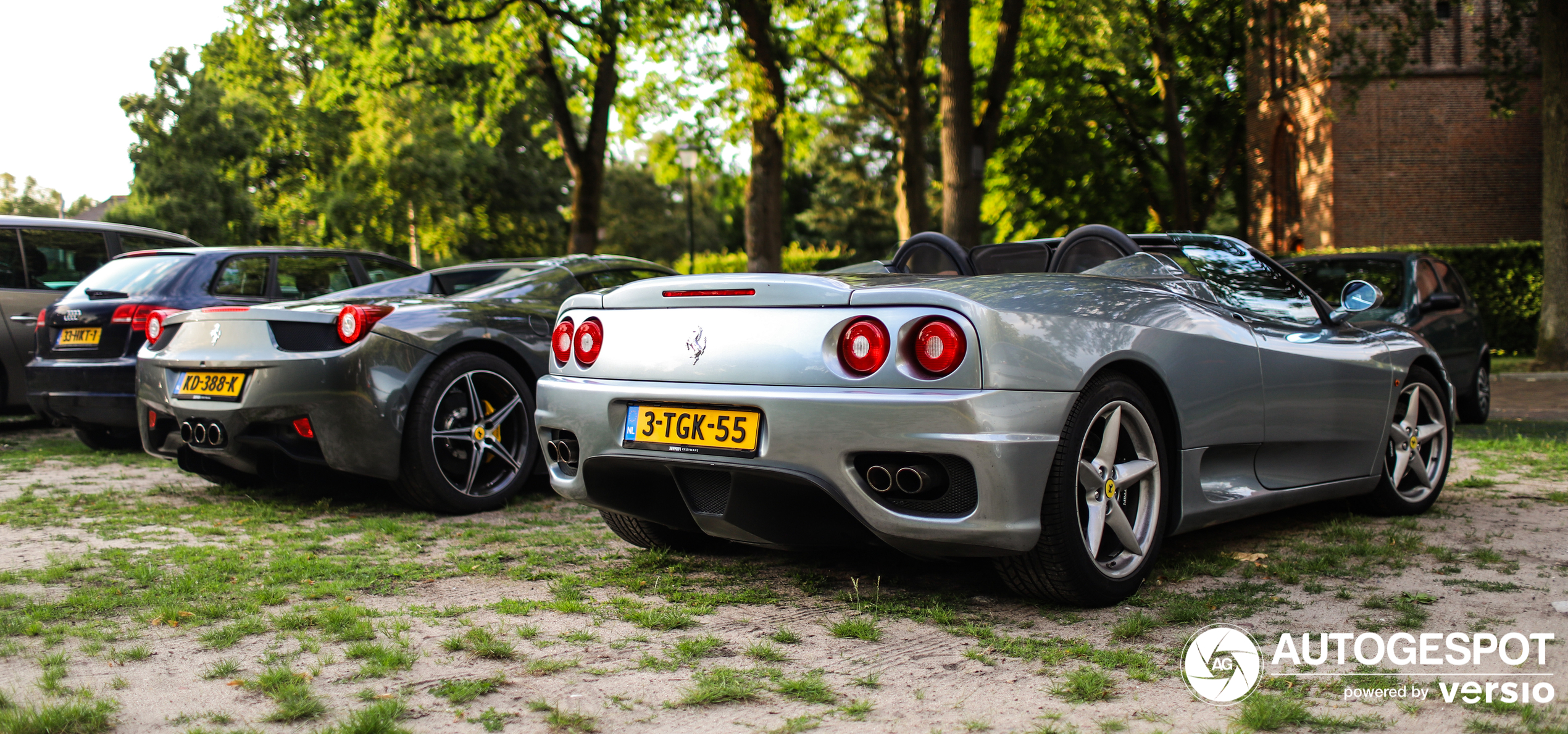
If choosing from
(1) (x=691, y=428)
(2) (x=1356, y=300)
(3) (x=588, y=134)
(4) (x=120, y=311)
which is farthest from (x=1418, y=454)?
(3) (x=588, y=134)

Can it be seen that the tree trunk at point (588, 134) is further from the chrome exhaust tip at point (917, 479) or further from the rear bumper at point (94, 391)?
the chrome exhaust tip at point (917, 479)

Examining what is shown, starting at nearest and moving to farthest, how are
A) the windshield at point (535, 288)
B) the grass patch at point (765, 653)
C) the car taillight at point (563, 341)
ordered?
the grass patch at point (765, 653) < the car taillight at point (563, 341) < the windshield at point (535, 288)

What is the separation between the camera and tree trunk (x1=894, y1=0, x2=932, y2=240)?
677 inches

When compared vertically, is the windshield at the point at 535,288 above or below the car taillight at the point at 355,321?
above

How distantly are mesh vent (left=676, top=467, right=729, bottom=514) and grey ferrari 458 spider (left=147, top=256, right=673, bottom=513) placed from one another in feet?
7.30

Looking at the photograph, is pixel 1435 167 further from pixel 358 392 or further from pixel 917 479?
pixel 917 479

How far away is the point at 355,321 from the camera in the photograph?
5.30 meters

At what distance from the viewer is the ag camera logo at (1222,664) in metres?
2.72

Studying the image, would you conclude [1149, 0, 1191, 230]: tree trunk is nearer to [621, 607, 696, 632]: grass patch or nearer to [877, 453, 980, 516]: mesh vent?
[877, 453, 980, 516]: mesh vent

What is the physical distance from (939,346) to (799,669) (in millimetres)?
964

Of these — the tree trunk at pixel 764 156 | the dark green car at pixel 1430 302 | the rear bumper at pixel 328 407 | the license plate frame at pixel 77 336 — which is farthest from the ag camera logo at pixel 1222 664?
the tree trunk at pixel 764 156

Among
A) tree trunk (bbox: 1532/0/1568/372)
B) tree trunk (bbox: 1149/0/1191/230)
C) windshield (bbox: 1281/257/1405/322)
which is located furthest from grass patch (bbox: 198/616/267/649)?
tree trunk (bbox: 1149/0/1191/230)

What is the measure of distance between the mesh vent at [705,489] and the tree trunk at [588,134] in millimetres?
13896

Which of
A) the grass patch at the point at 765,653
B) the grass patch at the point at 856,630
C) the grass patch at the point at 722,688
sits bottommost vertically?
the grass patch at the point at 856,630
